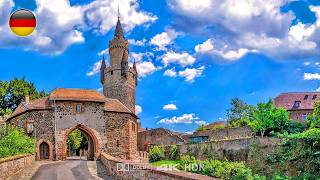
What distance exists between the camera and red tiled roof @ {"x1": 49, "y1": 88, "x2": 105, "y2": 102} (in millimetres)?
42531

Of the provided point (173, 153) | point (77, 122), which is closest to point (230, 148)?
point (173, 153)

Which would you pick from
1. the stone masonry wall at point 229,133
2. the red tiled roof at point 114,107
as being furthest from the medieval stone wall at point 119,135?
the stone masonry wall at point 229,133

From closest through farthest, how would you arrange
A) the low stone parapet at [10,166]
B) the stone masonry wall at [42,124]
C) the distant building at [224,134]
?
1. the low stone parapet at [10,166]
2. the stone masonry wall at [42,124]
3. the distant building at [224,134]

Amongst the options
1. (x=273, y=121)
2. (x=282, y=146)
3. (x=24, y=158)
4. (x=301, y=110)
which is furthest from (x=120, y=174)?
(x=301, y=110)

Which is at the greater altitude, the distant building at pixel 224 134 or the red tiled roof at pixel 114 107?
the red tiled roof at pixel 114 107

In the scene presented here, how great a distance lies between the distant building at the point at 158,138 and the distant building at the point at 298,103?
49.9 ft

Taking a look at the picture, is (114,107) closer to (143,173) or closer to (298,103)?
(298,103)

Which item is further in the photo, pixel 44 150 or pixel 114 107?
pixel 114 107

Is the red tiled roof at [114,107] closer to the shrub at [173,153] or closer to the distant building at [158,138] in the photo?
the shrub at [173,153]

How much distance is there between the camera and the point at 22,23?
14.9 meters

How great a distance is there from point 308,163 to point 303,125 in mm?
12642

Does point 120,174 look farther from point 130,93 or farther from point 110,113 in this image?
point 130,93

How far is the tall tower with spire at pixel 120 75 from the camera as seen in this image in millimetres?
66000

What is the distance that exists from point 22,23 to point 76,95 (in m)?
29.0
